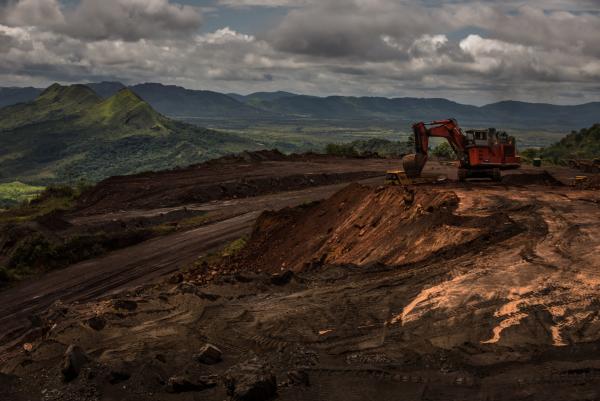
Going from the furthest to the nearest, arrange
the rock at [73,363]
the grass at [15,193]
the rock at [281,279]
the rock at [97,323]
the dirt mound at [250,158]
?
the grass at [15,193] < the dirt mound at [250,158] < the rock at [281,279] < the rock at [97,323] < the rock at [73,363]

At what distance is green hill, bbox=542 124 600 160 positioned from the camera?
92438 mm

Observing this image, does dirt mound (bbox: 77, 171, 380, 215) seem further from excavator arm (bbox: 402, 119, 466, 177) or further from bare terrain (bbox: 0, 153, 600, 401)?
bare terrain (bbox: 0, 153, 600, 401)

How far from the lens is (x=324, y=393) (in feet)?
33.8

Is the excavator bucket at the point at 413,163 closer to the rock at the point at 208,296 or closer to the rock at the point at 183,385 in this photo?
the rock at the point at 208,296

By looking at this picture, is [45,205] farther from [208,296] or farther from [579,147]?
[579,147]

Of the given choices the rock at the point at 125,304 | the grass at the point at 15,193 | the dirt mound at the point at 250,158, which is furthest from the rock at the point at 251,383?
the grass at the point at 15,193

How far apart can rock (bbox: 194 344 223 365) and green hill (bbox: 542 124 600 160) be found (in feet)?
290

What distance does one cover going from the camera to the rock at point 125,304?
51.2 feet

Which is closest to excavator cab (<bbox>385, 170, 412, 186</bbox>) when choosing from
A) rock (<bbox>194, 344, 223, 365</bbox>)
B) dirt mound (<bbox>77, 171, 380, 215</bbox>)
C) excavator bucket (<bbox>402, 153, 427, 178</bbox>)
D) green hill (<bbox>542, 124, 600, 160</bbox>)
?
excavator bucket (<bbox>402, 153, 427, 178</bbox>)

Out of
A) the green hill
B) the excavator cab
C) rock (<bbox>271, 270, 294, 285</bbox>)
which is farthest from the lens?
the green hill

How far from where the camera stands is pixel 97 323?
14.2 m

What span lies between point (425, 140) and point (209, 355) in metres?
23.8

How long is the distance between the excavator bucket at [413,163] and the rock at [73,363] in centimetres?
2419

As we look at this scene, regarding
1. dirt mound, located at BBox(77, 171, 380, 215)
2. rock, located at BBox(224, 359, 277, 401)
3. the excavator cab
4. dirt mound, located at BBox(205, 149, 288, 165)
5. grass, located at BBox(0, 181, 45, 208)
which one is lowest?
grass, located at BBox(0, 181, 45, 208)
